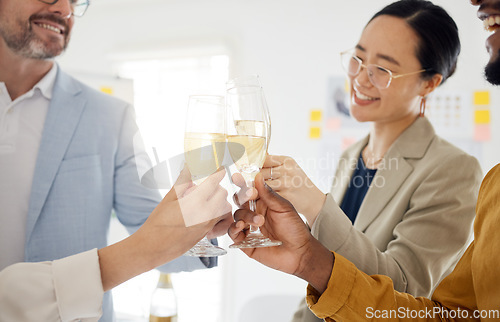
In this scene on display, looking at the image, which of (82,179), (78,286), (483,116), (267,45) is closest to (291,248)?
(78,286)

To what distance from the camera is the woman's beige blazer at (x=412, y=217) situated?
0.68m

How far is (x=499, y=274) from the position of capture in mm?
562

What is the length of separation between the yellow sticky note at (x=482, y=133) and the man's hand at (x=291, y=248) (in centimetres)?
135

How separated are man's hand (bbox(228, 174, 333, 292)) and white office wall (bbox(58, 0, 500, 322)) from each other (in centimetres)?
82

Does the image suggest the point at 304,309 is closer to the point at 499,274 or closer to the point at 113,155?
the point at 499,274

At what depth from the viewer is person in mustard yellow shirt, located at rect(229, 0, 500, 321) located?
2.03 ft

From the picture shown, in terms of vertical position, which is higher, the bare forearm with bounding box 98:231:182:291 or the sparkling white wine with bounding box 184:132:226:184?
the sparkling white wine with bounding box 184:132:226:184

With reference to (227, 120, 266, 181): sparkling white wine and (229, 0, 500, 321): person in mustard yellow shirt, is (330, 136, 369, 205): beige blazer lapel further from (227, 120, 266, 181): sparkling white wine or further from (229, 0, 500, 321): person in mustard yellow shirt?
(227, 120, 266, 181): sparkling white wine

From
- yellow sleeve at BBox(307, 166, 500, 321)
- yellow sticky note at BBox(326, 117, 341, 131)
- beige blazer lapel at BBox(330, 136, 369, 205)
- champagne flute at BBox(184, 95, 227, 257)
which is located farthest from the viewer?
yellow sticky note at BBox(326, 117, 341, 131)

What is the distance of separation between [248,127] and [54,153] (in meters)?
0.47

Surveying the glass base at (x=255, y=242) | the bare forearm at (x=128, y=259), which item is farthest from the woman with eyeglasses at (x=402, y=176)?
the bare forearm at (x=128, y=259)

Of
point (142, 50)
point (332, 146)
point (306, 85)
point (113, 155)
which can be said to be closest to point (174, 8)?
point (142, 50)

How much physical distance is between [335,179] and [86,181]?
0.56 meters

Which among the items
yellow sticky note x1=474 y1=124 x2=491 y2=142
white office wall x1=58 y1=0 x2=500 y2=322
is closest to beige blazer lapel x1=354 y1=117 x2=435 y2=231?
white office wall x1=58 y1=0 x2=500 y2=322
